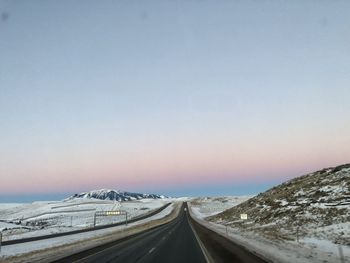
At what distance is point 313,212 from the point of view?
41.6m

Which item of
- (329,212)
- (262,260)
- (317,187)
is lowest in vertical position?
(262,260)

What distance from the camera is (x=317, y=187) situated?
184ft

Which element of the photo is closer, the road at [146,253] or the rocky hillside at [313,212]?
the road at [146,253]

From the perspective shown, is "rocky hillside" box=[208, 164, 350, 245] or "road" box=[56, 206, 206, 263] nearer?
"road" box=[56, 206, 206, 263]

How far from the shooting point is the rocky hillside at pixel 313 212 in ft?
106

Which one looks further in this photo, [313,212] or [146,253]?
[313,212]

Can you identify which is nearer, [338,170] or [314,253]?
[314,253]

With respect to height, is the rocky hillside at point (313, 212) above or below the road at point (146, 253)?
above

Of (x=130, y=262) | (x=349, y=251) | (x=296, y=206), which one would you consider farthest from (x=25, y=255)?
(x=296, y=206)

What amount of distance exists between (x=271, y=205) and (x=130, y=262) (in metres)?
42.6

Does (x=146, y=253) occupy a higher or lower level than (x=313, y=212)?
lower

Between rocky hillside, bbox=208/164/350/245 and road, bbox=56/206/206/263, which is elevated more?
rocky hillside, bbox=208/164/350/245

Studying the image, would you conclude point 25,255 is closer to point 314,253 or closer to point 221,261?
point 221,261

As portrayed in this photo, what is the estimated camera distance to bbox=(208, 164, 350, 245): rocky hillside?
32.2 meters
